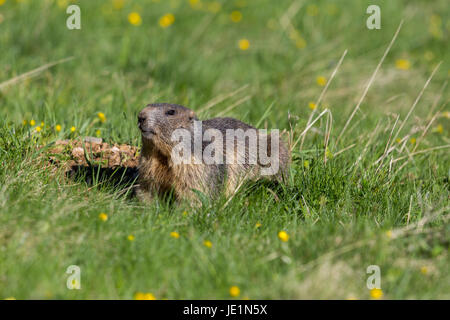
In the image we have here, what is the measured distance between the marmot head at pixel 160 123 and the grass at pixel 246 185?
48cm

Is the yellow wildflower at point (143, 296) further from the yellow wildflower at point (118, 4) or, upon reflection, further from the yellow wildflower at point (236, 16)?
the yellow wildflower at point (236, 16)

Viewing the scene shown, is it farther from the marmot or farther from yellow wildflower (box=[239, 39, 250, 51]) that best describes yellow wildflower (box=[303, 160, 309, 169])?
yellow wildflower (box=[239, 39, 250, 51])

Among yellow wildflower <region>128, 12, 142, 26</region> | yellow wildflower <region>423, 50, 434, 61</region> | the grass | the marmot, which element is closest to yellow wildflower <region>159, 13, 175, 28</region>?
the grass

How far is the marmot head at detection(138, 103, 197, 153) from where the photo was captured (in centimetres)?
460

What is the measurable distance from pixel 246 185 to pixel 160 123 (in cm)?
82

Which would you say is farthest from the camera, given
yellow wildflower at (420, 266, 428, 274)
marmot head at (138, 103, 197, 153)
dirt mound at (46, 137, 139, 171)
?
dirt mound at (46, 137, 139, 171)

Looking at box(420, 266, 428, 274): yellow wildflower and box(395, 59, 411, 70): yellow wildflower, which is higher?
box(395, 59, 411, 70): yellow wildflower

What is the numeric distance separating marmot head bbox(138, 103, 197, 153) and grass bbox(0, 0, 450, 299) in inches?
19.0

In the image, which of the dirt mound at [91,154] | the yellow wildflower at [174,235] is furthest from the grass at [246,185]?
the dirt mound at [91,154]

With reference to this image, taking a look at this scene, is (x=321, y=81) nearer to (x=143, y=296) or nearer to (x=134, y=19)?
(x=134, y=19)

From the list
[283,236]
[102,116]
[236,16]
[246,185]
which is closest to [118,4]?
[236,16]

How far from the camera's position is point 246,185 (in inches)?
190

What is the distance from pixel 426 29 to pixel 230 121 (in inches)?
219

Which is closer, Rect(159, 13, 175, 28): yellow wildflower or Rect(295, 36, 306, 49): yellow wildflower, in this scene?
Rect(159, 13, 175, 28): yellow wildflower
